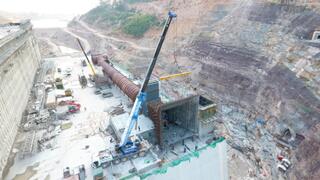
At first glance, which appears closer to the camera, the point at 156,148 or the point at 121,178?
the point at 121,178

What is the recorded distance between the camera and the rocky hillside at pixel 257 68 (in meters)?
30.6

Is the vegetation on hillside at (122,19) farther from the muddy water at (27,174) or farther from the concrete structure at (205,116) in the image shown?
the muddy water at (27,174)

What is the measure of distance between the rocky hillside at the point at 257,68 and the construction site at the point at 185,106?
19 centimetres

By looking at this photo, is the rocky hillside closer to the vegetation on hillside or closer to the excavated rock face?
the excavated rock face

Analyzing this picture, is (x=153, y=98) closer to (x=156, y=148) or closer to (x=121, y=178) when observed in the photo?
(x=156, y=148)

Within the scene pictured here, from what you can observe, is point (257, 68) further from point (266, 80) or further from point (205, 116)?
point (205, 116)

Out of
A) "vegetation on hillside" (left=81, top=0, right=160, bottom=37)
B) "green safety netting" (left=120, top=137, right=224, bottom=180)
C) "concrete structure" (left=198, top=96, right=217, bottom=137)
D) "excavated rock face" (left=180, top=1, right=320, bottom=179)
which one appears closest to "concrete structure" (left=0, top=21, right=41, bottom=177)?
"green safety netting" (left=120, top=137, right=224, bottom=180)

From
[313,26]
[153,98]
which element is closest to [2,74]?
[153,98]

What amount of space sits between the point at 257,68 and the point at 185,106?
2607 cm

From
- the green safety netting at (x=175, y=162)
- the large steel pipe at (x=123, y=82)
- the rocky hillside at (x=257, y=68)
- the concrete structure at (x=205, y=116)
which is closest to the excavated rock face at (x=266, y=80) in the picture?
the rocky hillside at (x=257, y=68)

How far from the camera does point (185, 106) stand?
72.4 ft

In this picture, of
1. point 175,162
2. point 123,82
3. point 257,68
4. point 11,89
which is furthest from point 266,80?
point 11,89

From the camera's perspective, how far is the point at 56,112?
2564cm

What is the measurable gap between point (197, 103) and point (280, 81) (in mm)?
23541
